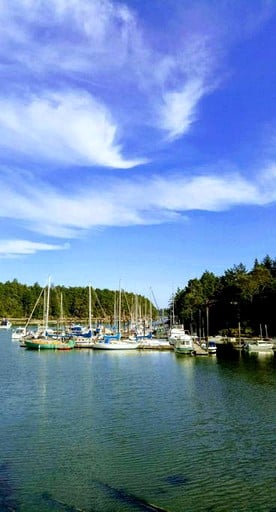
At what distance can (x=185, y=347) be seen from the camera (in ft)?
285

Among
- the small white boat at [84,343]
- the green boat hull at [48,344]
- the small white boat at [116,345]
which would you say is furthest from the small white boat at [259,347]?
the green boat hull at [48,344]

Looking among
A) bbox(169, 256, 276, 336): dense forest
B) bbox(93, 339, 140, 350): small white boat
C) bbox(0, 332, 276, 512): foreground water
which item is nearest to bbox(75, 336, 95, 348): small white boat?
bbox(93, 339, 140, 350): small white boat

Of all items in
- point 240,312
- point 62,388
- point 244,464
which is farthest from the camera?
point 240,312

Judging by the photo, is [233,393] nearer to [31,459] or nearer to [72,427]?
[72,427]

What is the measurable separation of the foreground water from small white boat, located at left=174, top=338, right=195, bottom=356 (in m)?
26.8

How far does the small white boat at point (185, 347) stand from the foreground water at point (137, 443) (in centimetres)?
2683

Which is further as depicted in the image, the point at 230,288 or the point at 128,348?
the point at 230,288

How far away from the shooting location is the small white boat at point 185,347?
86812 mm

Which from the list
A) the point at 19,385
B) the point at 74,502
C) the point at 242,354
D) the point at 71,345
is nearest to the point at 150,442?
the point at 74,502

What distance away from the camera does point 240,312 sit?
120125 millimetres

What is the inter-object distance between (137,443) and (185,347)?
190 feet

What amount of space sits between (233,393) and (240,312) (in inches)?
2915

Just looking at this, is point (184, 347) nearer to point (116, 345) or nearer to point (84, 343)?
point (116, 345)

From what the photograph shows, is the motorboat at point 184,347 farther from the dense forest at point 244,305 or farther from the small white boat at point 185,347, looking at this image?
the dense forest at point 244,305
